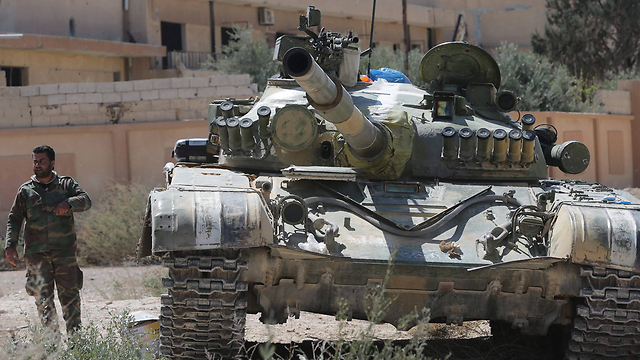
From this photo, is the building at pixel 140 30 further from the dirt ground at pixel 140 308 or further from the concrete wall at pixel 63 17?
the dirt ground at pixel 140 308

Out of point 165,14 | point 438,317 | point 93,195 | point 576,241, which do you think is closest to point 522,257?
point 576,241

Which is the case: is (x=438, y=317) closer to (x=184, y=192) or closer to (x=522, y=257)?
(x=522, y=257)

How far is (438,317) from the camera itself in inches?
251

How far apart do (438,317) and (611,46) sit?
30327mm

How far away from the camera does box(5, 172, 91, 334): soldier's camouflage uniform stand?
6.70 meters

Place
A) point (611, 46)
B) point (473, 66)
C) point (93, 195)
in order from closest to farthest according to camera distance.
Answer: point (473, 66)
point (93, 195)
point (611, 46)

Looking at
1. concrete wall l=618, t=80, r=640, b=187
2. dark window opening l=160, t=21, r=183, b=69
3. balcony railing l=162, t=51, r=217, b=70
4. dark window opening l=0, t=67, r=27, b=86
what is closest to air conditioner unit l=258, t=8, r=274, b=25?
balcony railing l=162, t=51, r=217, b=70

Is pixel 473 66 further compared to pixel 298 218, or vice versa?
pixel 473 66

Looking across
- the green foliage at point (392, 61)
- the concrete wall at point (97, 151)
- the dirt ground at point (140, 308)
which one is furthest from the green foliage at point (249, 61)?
the dirt ground at point (140, 308)

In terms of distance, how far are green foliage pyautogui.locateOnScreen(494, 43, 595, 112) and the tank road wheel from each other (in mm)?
16131

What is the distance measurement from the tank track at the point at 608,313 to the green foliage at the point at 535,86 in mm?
15251

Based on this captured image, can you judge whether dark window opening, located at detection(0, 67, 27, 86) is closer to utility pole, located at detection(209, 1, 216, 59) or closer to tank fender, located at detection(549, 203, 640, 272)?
utility pole, located at detection(209, 1, 216, 59)

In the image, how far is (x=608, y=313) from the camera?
5.76m

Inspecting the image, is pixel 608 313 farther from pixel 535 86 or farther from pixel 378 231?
pixel 535 86
